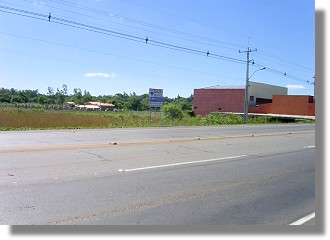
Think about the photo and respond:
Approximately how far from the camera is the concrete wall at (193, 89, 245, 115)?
7150cm

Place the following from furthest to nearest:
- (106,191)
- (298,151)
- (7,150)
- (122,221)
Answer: (298,151) < (7,150) < (106,191) < (122,221)

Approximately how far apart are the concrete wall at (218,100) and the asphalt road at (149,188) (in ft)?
198

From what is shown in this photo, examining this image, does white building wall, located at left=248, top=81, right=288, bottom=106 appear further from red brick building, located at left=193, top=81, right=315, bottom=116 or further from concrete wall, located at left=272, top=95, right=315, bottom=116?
concrete wall, located at left=272, top=95, right=315, bottom=116

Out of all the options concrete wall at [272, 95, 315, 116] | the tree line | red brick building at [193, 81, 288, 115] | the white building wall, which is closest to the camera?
concrete wall at [272, 95, 315, 116]

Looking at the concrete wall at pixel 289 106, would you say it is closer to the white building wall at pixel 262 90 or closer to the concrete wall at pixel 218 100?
the concrete wall at pixel 218 100

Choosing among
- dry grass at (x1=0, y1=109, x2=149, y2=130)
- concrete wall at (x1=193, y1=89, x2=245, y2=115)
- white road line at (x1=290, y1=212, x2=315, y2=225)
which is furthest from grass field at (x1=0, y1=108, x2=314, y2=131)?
white road line at (x1=290, y1=212, x2=315, y2=225)

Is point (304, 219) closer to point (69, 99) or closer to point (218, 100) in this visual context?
point (218, 100)

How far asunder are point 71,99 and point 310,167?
168 m

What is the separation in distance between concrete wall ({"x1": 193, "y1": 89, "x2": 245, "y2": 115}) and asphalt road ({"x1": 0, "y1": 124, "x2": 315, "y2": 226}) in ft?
198

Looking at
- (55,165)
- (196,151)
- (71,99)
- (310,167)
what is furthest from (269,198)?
(71,99)

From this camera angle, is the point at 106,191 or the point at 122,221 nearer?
the point at 122,221

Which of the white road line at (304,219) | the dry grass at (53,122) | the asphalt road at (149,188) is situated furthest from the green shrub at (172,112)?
the white road line at (304,219)

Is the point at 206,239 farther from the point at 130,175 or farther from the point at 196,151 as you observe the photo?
the point at 196,151

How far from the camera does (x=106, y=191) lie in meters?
6.73
